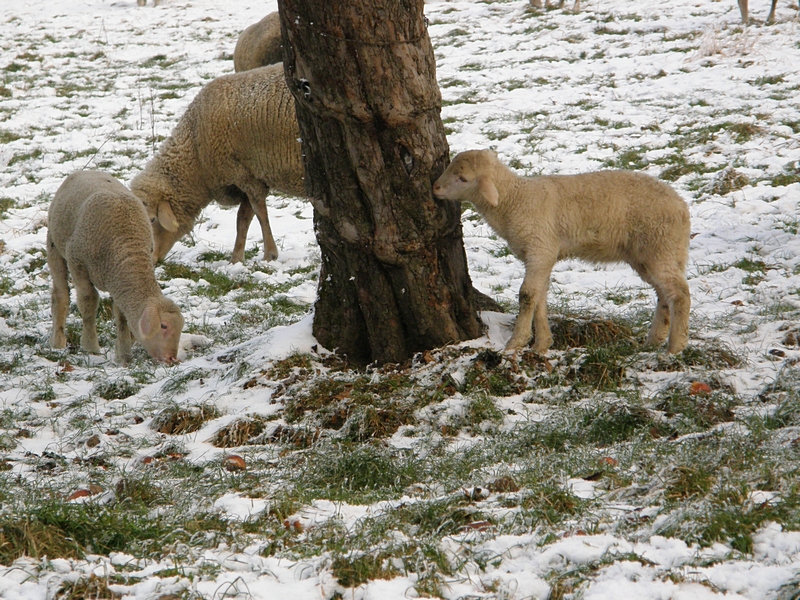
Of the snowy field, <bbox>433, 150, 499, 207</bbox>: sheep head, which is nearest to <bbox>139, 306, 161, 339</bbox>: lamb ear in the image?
the snowy field

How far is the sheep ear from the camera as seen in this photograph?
26.6ft

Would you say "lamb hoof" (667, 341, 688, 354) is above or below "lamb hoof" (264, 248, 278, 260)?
above

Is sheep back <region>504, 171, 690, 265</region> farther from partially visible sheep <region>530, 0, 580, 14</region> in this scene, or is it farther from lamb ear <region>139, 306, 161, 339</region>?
partially visible sheep <region>530, 0, 580, 14</region>

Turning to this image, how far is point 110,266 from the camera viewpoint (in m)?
5.98

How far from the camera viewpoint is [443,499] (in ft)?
9.78

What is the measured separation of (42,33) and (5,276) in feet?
46.1

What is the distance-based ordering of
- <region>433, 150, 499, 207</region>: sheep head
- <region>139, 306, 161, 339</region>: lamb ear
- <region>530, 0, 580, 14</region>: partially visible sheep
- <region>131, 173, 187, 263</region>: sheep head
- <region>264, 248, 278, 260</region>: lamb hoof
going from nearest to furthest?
<region>433, 150, 499, 207</region>: sheep head < <region>139, 306, 161, 339</region>: lamb ear < <region>264, 248, 278, 260</region>: lamb hoof < <region>131, 173, 187, 263</region>: sheep head < <region>530, 0, 580, 14</region>: partially visible sheep

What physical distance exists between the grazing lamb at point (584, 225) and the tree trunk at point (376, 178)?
340mm

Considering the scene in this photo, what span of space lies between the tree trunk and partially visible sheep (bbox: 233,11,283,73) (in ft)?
20.2

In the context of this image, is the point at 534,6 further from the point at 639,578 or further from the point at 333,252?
the point at 639,578

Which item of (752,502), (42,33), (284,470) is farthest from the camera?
(42,33)

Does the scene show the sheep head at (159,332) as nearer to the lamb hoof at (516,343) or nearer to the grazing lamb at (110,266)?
the grazing lamb at (110,266)

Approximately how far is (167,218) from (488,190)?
4.63 m

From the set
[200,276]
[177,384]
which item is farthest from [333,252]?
[200,276]
